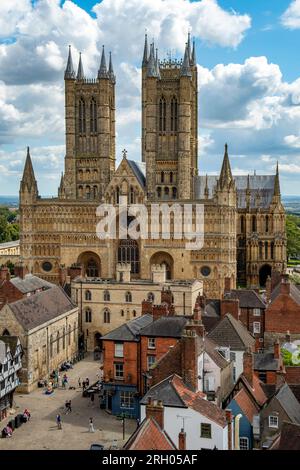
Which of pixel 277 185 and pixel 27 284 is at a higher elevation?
pixel 277 185

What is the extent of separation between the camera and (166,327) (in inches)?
1660

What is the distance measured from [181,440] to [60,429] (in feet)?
52.1

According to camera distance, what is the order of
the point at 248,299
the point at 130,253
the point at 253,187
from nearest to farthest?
the point at 248,299
the point at 130,253
the point at 253,187

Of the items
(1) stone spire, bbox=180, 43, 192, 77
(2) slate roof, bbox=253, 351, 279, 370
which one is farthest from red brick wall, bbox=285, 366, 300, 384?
(1) stone spire, bbox=180, 43, 192, 77

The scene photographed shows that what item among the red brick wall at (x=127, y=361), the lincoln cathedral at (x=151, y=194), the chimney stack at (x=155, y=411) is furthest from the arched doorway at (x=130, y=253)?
the chimney stack at (x=155, y=411)

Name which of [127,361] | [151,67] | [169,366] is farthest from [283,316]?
[151,67]

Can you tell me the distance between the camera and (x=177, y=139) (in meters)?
90.0

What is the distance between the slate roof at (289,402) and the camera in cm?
3108

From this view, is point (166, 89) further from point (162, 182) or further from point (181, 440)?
point (181, 440)

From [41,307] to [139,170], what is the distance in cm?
3992

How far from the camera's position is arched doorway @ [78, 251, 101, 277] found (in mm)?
84625

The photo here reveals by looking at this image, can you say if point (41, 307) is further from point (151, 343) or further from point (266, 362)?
point (266, 362)

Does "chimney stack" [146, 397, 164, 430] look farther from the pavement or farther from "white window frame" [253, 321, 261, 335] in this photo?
"white window frame" [253, 321, 261, 335]

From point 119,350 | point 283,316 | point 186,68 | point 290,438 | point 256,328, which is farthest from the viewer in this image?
point 186,68
